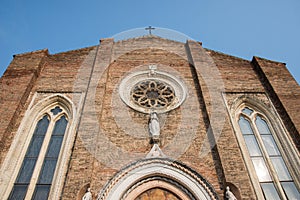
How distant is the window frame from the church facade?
0.10 feet

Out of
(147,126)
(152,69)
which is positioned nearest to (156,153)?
(147,126)

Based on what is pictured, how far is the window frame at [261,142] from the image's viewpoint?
736 cm

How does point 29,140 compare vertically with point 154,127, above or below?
below

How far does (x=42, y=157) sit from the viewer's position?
7.60m

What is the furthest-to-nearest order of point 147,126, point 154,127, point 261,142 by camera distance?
point 147,126, point 261,142, point 154,127

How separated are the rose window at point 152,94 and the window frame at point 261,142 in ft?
7.13

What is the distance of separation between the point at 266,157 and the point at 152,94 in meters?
4.17

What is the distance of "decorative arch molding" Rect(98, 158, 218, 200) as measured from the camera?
21.5 feet

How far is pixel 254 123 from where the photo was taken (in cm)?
884

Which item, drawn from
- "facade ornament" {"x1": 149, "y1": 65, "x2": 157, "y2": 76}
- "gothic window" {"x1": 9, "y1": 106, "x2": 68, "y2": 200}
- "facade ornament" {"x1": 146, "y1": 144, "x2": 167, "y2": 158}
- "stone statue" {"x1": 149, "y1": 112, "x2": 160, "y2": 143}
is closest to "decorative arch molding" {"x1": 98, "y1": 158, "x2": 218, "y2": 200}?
"facade ornament" {"x1": 146, "y1": 144, "x2": 167, "y2": 158}

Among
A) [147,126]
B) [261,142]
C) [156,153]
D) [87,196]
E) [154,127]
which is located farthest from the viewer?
[147,126]

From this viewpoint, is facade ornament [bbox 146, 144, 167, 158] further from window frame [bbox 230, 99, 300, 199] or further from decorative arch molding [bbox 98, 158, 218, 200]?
window frame [bbox 230, 99, 300, 199]

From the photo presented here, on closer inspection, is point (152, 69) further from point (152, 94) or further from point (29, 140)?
point (29, 140)

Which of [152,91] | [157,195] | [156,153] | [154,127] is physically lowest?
[157,195]
